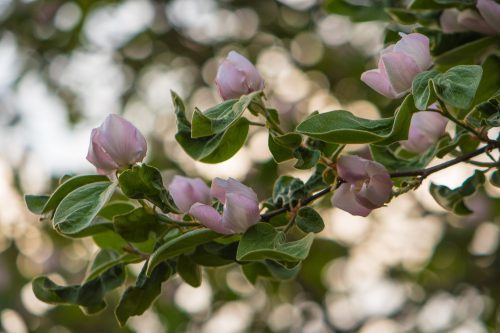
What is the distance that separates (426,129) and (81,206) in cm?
35

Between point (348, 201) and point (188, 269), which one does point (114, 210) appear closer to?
point (188, 269)

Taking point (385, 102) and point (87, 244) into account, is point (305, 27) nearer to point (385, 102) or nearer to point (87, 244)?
point (385, 102)

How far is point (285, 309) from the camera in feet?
8.66

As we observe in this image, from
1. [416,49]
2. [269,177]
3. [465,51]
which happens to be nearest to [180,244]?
[416,49]

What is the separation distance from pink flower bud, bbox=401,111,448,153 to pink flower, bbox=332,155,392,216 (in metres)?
0.11

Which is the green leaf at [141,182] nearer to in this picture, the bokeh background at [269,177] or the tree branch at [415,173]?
the tree branch at [415,173]

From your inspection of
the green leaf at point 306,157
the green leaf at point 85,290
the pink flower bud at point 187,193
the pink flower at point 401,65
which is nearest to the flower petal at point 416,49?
the pink flower at point 401,65

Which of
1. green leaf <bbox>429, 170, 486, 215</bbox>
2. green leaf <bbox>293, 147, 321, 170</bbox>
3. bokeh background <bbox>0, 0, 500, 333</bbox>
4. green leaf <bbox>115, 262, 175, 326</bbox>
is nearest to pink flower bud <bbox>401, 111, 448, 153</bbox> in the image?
green leaf <bbox>429, 170, 486, 215</bbox>

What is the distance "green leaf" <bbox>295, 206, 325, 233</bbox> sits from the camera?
774mm

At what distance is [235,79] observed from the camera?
0.79 m

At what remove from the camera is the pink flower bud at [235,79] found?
0.79m

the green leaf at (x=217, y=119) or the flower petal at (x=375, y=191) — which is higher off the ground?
the green leaf at (x=217, y=119)

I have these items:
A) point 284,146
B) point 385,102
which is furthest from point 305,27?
point 284,146

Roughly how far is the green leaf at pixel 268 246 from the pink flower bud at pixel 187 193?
7 cm
